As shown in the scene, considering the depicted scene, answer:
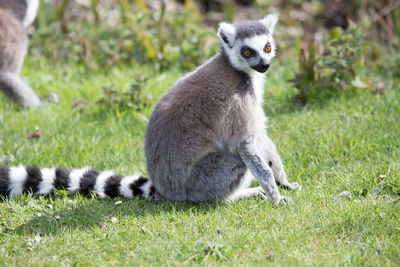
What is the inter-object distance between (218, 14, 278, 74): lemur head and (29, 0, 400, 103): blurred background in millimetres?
1853

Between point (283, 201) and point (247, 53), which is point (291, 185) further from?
point (247, 53)

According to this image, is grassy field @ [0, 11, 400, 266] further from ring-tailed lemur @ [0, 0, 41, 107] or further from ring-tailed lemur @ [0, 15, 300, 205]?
ring-tailed lemur @ [0, 0, 41, 107]

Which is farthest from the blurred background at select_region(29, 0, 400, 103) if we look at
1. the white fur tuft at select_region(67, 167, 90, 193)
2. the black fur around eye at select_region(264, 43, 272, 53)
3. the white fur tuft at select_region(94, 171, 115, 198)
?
the white fur tuft at select_region(67, 167, 90, 193)

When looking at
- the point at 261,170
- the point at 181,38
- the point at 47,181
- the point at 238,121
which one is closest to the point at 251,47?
the point at 238,121

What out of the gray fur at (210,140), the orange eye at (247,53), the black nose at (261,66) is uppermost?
the orange eye at (247,53)

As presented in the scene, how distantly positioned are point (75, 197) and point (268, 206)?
5.53ft

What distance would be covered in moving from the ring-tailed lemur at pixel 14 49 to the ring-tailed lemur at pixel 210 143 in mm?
2400

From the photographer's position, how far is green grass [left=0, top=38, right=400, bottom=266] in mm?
3115

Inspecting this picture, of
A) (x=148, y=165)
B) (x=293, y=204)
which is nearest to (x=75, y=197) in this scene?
(x=148, y=165)

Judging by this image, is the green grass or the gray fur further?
the gray fur

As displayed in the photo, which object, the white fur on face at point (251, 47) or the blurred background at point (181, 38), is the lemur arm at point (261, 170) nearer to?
the white fur on face at point (251, 47)

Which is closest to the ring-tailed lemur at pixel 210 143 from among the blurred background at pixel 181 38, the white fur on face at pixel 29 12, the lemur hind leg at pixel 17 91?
the blurred background at pixel 181 38

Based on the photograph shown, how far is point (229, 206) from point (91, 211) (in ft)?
3.72

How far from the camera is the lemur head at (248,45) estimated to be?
3.88 metres
